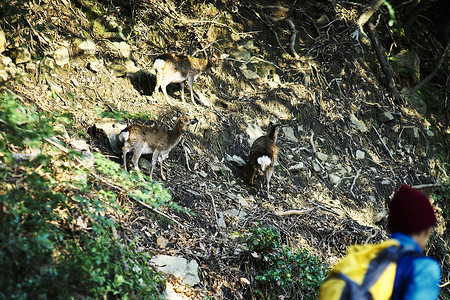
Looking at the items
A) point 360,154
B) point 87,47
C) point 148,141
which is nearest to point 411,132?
point 360,154

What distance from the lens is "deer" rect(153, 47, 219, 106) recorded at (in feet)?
28.2

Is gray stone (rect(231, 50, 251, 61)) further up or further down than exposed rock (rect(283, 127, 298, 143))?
further up

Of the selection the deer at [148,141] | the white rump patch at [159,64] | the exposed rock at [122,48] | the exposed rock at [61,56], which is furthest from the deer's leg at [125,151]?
the exposed rock at [122,48]

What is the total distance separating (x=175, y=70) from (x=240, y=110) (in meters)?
1.84

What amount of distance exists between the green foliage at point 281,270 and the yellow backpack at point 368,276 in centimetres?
327

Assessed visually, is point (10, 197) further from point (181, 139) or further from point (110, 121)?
point (181, 139)

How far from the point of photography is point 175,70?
884 cm

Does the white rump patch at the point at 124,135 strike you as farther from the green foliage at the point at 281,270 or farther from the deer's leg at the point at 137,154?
the green foliage at the point at 281,270

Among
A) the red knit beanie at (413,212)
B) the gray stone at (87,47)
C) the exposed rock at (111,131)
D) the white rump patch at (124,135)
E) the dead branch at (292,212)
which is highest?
the red knit beanie at (413,212)

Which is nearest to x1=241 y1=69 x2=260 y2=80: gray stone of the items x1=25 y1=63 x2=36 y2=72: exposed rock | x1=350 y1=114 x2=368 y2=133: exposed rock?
x1=350 y1=114 x2=368 y2=133: exposed rock

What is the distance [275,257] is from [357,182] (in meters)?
5.10

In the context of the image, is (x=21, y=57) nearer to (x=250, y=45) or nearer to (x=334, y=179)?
(x=250, y=45)

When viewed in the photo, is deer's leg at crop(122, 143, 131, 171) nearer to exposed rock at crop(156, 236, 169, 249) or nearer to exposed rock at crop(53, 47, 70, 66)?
exposed rock at crop(156, 236, 169, 249)

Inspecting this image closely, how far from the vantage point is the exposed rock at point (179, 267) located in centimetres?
521
